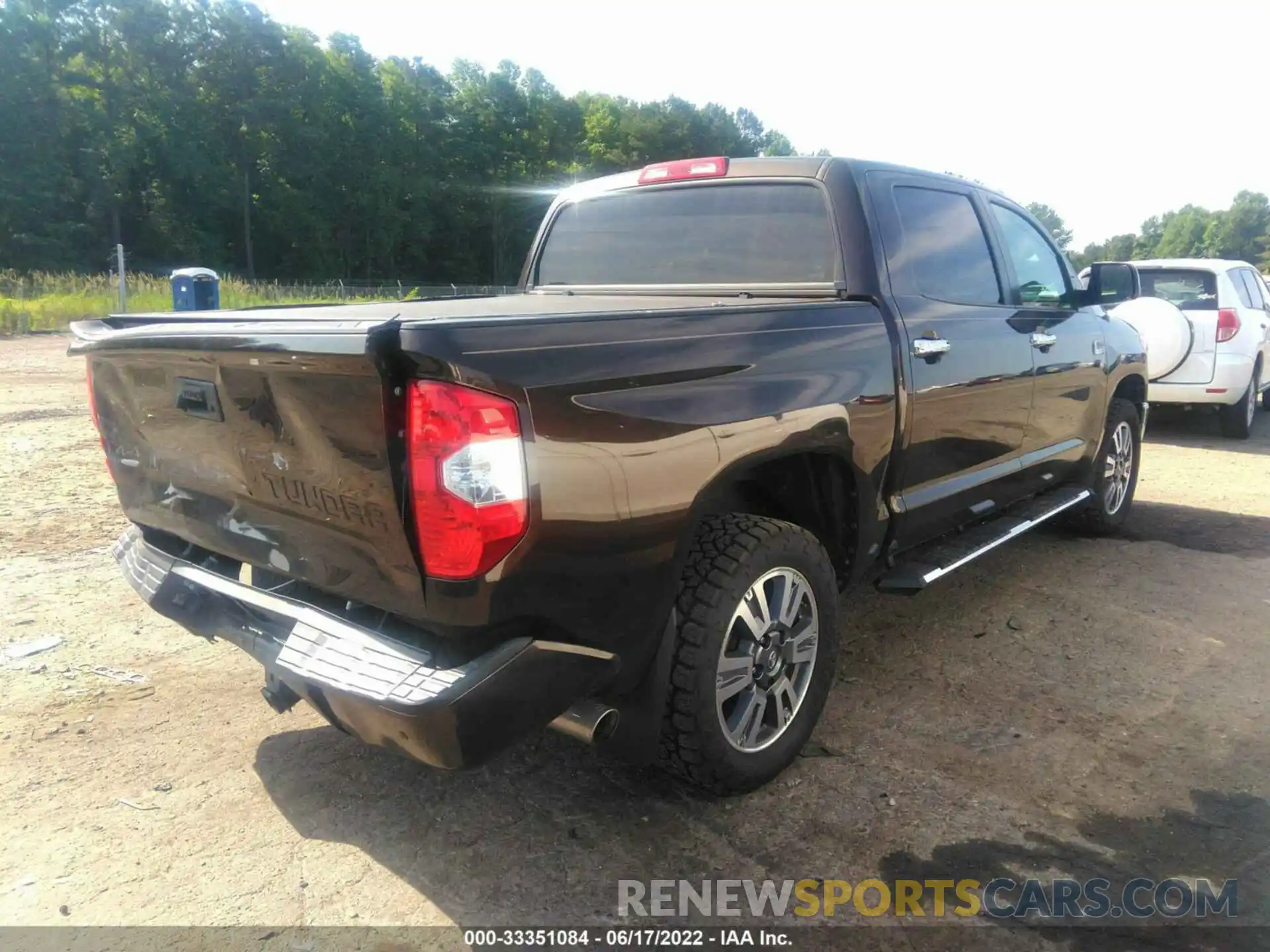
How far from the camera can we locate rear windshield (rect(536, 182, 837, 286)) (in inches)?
139

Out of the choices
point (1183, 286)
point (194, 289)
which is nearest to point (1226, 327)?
point (1183, 286)

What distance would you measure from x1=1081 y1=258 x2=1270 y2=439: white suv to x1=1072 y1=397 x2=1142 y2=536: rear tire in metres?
3.46

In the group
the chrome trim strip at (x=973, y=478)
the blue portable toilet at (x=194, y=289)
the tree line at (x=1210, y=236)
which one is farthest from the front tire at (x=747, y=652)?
the tree line at (x=1210, y=236)

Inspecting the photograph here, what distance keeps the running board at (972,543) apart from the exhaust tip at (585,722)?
4.98 feet

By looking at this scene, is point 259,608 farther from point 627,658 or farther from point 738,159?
point 738,159

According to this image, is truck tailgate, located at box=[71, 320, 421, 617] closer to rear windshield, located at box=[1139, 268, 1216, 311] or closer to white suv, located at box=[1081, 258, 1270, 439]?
white suv, located at box=[1081, 258, 1270, 439]

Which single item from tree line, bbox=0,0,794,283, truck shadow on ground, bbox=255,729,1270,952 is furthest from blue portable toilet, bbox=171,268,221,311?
tree line, bbox=0,0,794,283

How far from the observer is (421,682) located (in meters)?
2.03

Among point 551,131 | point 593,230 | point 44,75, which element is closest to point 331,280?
point 44,75

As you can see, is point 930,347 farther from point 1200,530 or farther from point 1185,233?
point 1185,233

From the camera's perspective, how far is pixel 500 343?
202 cm

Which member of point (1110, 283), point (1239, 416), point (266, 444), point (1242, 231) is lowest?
point (1239, 416)

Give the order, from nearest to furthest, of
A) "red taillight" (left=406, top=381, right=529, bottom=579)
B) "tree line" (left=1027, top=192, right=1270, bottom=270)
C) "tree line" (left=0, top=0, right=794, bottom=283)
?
1. "red taillight" (left=406, top=381, right=529, bottom=579)
2. "tree line" (left=0, top=0, right=794, bottom=283)
3. "tree line" (left=1027, top=192, right=1270, bottom=270)

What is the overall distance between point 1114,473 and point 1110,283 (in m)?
1.39
